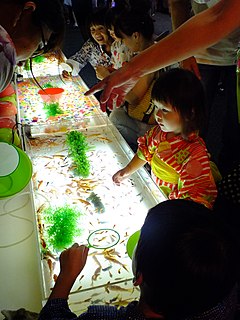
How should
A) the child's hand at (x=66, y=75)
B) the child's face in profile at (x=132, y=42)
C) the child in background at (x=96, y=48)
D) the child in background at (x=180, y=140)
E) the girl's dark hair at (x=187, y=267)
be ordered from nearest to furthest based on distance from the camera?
the girl's dark hair at (x=187, y=267), the child in background at (x=180, y=140), the child's face in profile at (x=132, y=42), the child in background at (x=96, y=48), the child's hand at (x=66, y=75)

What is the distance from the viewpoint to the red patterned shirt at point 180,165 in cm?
145

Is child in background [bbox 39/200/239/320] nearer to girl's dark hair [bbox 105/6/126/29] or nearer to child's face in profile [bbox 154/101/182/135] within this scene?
child's face in profile [bbox 154/101/182/135]

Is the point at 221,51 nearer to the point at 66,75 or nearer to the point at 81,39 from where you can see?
the point at 66,75

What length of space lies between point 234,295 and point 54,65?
271 centimetres

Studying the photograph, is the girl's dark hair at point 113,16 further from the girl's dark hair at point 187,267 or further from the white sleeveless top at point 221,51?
the girl's dark hair at point 187,267

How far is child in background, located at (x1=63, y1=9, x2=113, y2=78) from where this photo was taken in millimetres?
2785

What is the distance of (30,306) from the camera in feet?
3.93

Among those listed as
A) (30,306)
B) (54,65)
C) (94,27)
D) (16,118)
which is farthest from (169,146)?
(54,65)

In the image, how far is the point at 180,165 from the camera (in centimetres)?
160

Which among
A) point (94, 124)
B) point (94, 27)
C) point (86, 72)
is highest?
point (94, 27)

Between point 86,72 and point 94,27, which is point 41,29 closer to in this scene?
point 94,27

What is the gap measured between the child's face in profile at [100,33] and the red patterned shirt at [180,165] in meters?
1.32

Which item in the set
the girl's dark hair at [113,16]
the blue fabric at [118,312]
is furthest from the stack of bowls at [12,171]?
the girl's dark hair at [113,16]

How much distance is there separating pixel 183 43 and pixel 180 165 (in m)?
0.59
